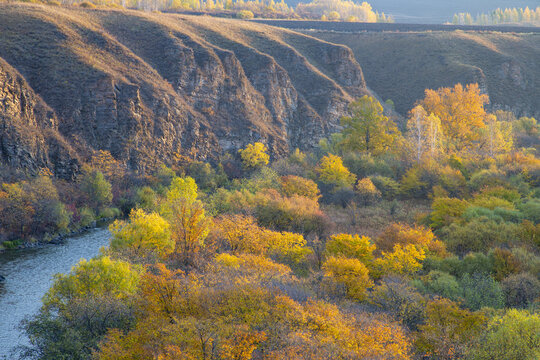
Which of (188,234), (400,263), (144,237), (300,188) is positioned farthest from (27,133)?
(400,263)

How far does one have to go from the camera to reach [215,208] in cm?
6112

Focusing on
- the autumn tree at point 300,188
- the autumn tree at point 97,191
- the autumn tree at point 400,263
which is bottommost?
the autumn tree at point 97,191

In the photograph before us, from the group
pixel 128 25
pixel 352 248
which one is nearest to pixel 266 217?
pixel 352 248

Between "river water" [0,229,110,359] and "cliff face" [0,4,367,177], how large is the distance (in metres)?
19.9

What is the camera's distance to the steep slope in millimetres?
124438

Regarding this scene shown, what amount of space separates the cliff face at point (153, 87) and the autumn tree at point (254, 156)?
4.96 metres

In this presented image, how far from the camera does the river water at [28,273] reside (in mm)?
34906

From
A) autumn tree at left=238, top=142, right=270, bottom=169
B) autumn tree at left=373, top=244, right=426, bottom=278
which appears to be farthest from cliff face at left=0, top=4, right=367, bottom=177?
autumn tree at left=373, top=244, right=426, bottom=278

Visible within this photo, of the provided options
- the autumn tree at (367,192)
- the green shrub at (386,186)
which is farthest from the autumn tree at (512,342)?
the green shrub at (386,186)

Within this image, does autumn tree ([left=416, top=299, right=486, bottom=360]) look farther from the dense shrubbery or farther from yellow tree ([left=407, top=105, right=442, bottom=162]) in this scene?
yellow tree ([left=407, top=105, right=442, bottom=162])

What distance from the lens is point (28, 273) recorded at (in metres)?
46.4

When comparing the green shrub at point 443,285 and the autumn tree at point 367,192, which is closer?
the green shrub at point 443,285

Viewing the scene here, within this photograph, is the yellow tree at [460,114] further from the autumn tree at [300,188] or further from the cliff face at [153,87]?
the autumn tree at [300,188]

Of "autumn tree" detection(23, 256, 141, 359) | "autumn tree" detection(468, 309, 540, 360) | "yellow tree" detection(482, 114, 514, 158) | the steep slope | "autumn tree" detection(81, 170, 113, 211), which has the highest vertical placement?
the steep slope
